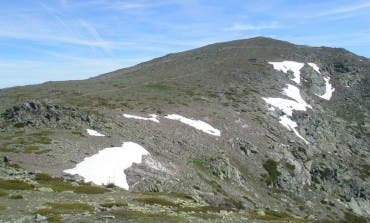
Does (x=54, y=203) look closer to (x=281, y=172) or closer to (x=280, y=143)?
(x=281, y=172)

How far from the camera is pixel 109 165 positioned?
195 feet

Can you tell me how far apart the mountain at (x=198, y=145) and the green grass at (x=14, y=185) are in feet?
0.58

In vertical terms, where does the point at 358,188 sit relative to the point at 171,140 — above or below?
below

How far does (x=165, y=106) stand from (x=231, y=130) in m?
14.6

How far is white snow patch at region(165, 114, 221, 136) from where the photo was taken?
294ft

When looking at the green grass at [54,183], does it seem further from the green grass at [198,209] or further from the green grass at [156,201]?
the green grass at [198,209]

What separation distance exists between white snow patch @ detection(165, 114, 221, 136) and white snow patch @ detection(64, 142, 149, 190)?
918 inches

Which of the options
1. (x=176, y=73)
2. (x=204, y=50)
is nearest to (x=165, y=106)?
(x=176, y=73)

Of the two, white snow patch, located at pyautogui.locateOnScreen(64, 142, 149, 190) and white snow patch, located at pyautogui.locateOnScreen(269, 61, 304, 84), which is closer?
white snow patch, located at pyautogui.locateOnScreen(64, 142, 149, 190)

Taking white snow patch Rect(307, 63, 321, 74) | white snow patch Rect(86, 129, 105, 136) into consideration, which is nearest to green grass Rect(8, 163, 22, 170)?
white snow patch Rect(86, 129, 105, 136)

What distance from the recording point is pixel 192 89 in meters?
123

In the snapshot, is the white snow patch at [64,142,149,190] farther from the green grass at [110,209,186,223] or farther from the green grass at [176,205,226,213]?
the green grass at [110,209,186,223]

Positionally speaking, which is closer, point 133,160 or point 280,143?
point 133,160

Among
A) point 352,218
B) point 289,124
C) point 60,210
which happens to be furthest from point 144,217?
point 289,124
